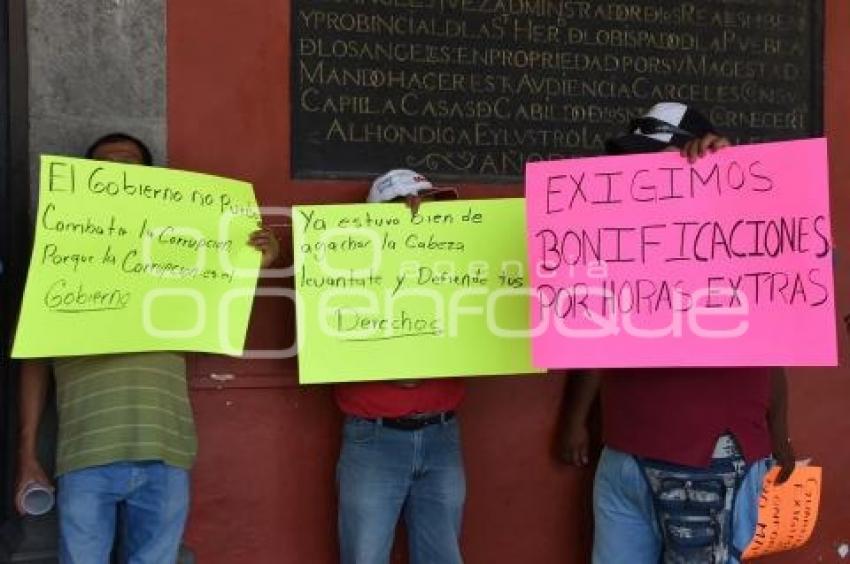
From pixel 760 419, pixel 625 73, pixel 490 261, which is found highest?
pixel 625 73

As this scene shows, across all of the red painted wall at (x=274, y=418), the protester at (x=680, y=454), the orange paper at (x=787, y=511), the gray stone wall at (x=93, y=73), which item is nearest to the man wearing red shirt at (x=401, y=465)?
the red painted wall at (x=274, y=418)

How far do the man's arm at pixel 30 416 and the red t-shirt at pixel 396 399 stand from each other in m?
0.95

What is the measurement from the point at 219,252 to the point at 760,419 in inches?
65.8

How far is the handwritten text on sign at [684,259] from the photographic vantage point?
2.58m

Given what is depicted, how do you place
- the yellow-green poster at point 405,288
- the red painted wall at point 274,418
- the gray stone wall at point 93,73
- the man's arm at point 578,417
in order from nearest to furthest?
the yellow-green poster at point 405,288, the gray stone wall at point 93,73, the red painted wall at point 274,418, the man's arm at point 578,417

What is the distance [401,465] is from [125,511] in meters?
0.85

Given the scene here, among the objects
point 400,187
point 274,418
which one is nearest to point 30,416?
point 274,418

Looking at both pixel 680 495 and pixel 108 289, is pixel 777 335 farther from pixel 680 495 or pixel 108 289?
pixel 108 289

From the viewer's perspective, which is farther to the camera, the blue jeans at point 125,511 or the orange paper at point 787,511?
the orange paper at point 787,511

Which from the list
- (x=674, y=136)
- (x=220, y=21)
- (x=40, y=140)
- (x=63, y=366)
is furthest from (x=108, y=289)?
(x=674, y=136)

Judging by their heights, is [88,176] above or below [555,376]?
above

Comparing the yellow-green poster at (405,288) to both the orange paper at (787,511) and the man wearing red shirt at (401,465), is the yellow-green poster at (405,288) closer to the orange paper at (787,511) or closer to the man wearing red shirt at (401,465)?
the man wearing red shirt at (401,465)

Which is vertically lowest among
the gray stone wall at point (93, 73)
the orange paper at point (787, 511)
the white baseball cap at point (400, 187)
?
the orange paper at point (787, 511)

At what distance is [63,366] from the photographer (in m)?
Answer: 2.87
